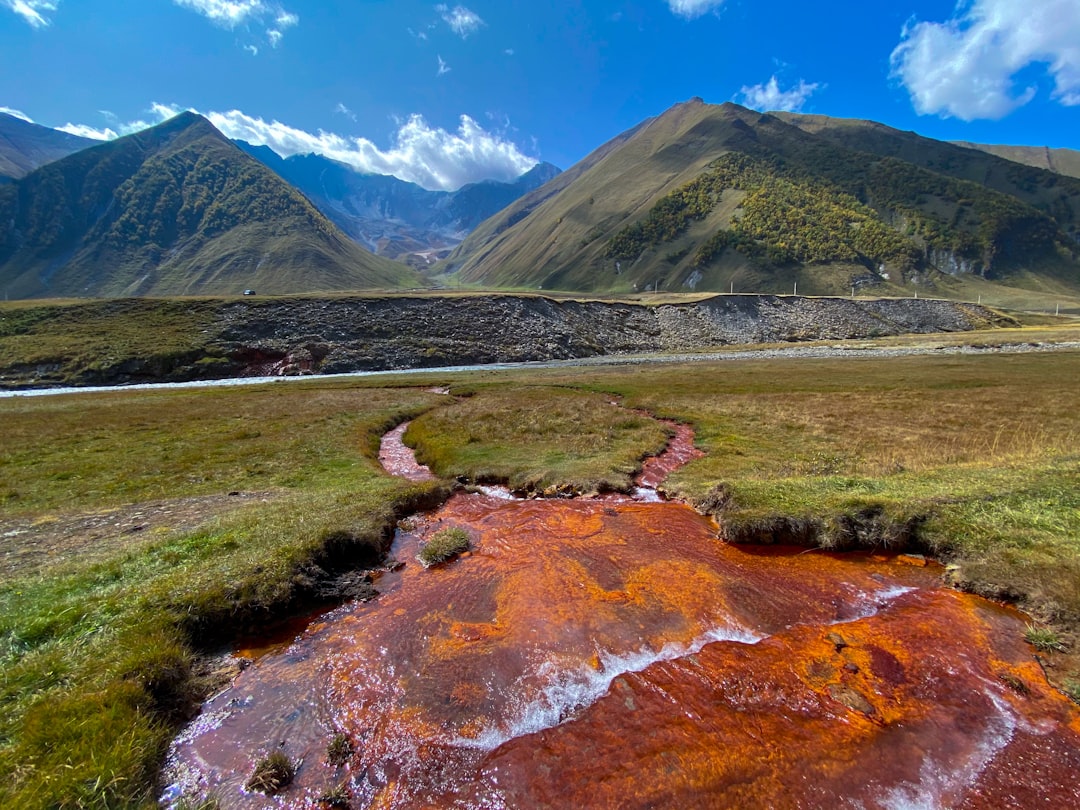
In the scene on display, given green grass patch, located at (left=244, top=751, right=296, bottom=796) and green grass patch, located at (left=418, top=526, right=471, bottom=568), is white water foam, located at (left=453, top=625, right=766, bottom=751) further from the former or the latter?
green grass patch, located at (left=418, top=526, right=471, bottom=568)

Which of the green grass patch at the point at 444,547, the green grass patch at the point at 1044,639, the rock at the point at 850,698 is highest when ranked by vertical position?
the green grass patch at the point at 1044,639

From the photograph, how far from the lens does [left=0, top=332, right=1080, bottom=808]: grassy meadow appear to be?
8047 mm

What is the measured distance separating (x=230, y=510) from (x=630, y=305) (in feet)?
383

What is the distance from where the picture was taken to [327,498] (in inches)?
698

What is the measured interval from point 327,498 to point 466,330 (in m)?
81.7

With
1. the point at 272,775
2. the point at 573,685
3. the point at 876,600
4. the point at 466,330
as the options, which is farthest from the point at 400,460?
the point at 466,330

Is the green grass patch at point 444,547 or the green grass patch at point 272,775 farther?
the green grass patch at point 444,547

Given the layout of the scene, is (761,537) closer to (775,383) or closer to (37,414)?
(775,383)

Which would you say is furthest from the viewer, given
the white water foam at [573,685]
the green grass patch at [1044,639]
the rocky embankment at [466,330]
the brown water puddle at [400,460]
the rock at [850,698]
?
the rocky embankment at [466,330]

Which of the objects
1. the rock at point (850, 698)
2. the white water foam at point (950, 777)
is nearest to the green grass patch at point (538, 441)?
the rock at point (850, 698)

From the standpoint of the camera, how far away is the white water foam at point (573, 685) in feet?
26.3

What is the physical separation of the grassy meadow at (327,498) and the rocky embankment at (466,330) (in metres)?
37.9

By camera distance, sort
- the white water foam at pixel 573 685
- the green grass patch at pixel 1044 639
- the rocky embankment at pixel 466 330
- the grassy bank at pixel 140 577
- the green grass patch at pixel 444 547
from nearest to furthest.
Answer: the grassy bank at pixel 140 577
the white water foam at pixel 573 685
the green grass patch at pixel 1044 639
the green grass patch at pixel 444 547
the rocky embankment at pixel 466 330

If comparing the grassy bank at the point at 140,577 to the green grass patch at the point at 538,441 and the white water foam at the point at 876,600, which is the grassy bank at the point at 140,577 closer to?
the green grass patch at the point at 538,441
